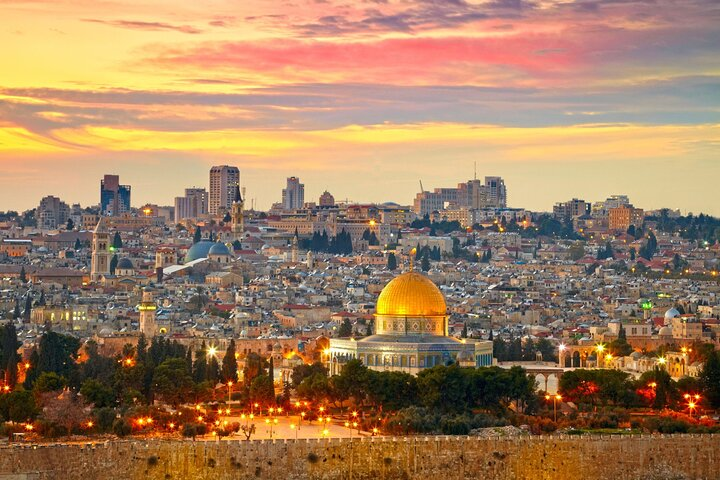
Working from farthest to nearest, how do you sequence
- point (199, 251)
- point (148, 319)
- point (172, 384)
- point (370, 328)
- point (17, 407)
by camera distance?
point (199, 251)
point (148, 319)
point (370, 328)
point (172, 384)
point (17, 407)

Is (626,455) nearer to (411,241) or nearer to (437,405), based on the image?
(437,405)

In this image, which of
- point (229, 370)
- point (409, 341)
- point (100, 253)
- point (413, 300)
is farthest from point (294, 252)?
point (229, 370)

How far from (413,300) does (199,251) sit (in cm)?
6905

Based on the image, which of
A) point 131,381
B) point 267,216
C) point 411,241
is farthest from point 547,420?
point 267,216

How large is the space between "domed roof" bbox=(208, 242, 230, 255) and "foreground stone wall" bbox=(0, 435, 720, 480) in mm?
83437

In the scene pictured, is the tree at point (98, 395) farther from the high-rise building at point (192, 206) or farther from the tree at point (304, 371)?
the high-rise building at point (192, 206)

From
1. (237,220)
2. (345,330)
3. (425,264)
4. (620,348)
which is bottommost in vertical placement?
(620,348)

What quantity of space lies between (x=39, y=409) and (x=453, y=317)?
44227 mm

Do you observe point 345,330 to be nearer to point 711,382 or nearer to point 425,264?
point 711,382

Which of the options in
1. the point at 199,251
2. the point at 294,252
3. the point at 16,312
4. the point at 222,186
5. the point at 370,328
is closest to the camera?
the point at 370,328

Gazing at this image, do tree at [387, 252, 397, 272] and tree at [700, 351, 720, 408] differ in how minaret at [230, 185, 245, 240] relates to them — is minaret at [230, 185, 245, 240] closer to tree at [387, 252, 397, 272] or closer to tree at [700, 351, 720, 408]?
tree at [387, 252, 397, 272]

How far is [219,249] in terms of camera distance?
420ft

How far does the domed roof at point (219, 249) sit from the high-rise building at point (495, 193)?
61462 mm

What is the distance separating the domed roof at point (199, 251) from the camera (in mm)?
128500
